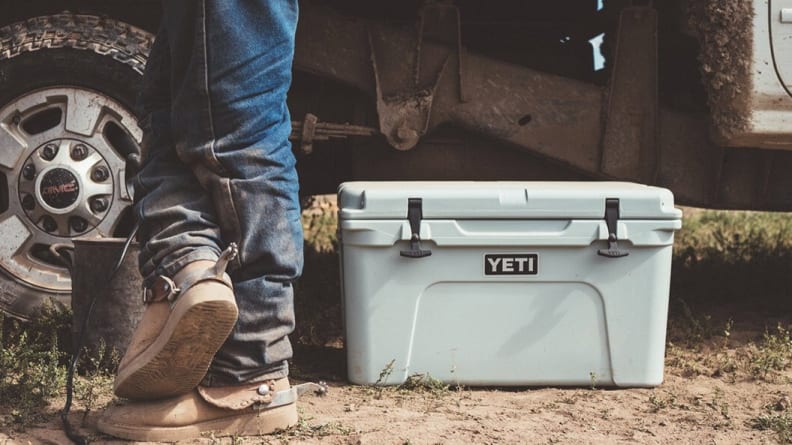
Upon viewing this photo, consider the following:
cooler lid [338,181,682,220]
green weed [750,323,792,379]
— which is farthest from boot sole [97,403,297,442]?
green weed [750,323,792,379]

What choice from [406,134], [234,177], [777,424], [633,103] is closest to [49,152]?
[406,134]

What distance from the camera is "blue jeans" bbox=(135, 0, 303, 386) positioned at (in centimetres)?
188

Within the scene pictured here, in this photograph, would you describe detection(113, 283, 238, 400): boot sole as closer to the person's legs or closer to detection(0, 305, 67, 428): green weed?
the person's legs

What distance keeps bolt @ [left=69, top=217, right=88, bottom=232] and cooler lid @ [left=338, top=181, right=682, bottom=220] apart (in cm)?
89

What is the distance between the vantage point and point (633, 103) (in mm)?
3168

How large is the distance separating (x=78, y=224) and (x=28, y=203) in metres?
0.16

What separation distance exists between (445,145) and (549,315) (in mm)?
903

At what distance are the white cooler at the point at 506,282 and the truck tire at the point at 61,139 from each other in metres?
0.81

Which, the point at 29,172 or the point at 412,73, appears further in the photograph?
the point at 412,73

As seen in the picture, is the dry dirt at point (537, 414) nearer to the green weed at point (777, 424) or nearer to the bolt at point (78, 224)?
the green weed at point (777, 424)

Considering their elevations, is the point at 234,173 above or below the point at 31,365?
above

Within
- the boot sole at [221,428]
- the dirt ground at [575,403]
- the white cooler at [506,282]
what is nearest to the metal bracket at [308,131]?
the white cooler at [506,282]

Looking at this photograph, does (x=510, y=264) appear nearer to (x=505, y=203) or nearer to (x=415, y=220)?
(x=505, y=203)

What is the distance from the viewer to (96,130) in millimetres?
2922
